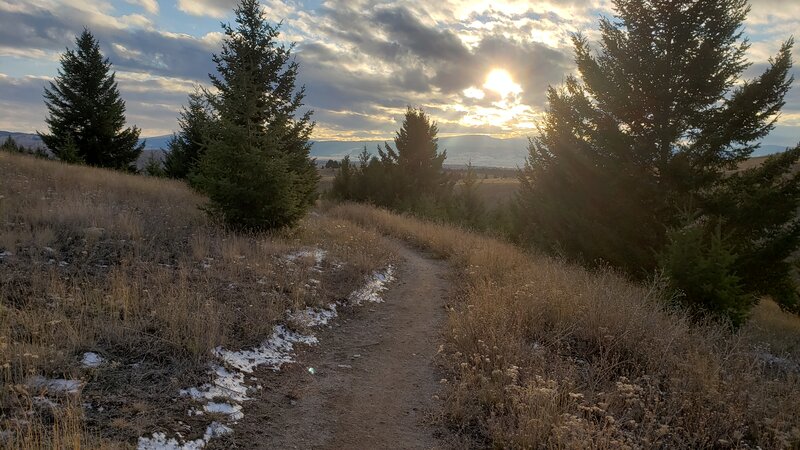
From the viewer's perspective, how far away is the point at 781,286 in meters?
12.9

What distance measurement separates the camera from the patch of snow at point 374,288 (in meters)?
8.43

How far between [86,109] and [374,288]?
2522 centimetres

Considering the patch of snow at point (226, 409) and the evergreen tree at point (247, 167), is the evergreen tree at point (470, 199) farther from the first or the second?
the patch of snow at point (226, 409)

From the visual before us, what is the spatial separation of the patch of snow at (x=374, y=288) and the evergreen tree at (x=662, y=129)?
301 inches

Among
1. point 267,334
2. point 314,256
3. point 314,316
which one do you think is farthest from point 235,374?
point 314,256

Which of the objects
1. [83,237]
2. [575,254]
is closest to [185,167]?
[83,237]

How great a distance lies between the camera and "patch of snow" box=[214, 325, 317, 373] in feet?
16.5

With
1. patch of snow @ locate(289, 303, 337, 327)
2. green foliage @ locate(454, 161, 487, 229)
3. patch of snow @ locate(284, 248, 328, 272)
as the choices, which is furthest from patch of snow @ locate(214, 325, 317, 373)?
green foliage @ locate(454, 161, 487, 229)

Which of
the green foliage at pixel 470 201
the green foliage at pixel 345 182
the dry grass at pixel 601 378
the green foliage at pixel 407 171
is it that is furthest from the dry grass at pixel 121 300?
the green foliage at pixel 345 182

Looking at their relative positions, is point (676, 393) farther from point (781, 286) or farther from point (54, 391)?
point (781, 286)

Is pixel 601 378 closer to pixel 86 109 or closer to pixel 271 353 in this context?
pixel 271 353

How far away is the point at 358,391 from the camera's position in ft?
16.4

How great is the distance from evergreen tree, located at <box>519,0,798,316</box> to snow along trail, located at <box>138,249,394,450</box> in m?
10.6

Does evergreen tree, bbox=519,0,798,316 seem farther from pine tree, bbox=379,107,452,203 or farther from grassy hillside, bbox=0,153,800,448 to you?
pine tree, bbox=379,107,452,203
